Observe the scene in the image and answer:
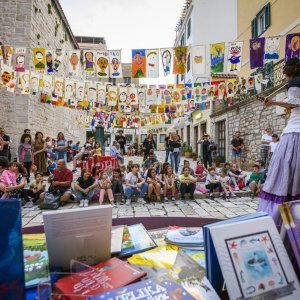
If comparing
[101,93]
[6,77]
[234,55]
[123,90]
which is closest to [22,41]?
[6,77]

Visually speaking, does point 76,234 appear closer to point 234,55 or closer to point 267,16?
point 234,55

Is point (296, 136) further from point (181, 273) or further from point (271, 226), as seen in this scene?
point (181, 273)

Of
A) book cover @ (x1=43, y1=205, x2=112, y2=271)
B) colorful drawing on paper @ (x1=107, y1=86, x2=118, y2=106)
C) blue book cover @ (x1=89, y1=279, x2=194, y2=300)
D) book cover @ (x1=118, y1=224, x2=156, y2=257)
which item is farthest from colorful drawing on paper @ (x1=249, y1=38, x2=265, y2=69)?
blue book cover @ (x1=89, y1=279, x2=194, y2=300)

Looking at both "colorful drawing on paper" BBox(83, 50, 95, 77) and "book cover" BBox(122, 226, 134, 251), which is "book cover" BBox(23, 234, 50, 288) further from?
"colorful drawing on paper" BBox(83, 50, 95, 77)

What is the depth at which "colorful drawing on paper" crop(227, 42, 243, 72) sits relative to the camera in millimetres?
7423

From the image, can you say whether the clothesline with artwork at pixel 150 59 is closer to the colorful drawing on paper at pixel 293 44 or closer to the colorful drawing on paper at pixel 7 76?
the colorful drawing on paper at pixel 293 44

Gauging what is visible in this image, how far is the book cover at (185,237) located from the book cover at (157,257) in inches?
2.4

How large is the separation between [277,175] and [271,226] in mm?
1386

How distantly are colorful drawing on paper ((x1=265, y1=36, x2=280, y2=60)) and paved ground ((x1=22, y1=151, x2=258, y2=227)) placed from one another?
13.4 feet

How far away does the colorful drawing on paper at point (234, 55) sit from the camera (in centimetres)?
742

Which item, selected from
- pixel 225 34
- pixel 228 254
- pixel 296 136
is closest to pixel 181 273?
pixel 228 254

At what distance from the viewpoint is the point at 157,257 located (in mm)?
1081

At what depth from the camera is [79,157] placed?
10.7 m

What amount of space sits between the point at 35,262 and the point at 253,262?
0.83 meters
